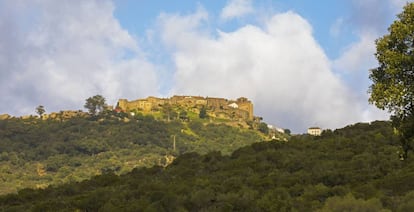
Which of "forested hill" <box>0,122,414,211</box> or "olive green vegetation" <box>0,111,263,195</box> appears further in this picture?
"olive green vegetation" <box>0,111,263,195</box>

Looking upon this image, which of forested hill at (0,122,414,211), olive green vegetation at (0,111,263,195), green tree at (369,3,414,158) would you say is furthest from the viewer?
olive green vegetation at (0,111,263,195)

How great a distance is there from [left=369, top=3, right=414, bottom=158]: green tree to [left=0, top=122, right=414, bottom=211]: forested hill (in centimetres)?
2196

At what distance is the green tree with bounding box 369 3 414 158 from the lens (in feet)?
56.9

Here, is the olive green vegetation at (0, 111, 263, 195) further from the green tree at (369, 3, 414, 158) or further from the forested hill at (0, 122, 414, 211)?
the green tree at (369, 3, 414, 158)

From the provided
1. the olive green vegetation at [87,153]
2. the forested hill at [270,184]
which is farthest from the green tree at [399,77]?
the olive green vegetation at [87,153]

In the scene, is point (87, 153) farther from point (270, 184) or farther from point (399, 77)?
point (399, 77)

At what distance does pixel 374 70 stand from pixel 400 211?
75.1ft

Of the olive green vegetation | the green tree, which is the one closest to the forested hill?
the green tree

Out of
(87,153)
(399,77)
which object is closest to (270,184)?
(399,77)

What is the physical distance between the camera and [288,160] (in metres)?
71.4

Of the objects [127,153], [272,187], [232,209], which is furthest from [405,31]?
[127,153]

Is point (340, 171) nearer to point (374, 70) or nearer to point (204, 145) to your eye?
point (374, 70)

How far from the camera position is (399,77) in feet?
58.1

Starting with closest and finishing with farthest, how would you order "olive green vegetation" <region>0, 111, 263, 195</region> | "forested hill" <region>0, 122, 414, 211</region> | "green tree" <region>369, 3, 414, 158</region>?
"green tree" <region>369, 3, 414, 158</region>, "forested hill" <region>0, 122, 414, 211</region>, "olive green vegetation" <region>0, 111, 263, 195</region>
